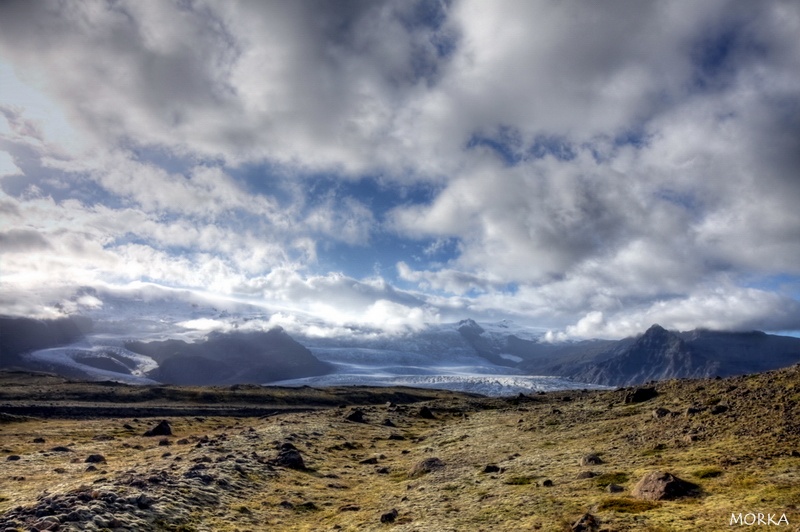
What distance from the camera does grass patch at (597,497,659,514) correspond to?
19938 millimetres

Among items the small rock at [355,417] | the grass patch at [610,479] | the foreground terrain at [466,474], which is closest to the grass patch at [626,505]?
the foreground terrain at [466,474]

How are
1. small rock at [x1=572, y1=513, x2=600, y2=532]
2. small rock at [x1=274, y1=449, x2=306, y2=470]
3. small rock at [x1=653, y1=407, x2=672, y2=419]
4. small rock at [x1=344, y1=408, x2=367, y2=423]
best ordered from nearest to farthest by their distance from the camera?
small rock at [x1=572, y1=513, x2=600, y2=532]
small rock at [x1=274, y1=449, x2=306, y2=470]
small rock at [x1=653, y1=407, x2=672, y2=419]
small rock at [x1=344, y1=408, x2=367, y2=423]

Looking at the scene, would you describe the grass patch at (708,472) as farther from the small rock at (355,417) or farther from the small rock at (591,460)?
the small rock at (355,417)

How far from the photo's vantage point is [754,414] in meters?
31.3

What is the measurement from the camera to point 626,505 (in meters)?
20.5

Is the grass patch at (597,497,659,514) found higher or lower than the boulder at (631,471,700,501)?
lower

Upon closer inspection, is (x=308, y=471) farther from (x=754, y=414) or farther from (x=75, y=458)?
(x=754, y=414)

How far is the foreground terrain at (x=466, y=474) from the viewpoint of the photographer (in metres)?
20.2

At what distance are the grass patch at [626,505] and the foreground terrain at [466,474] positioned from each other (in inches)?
3.2

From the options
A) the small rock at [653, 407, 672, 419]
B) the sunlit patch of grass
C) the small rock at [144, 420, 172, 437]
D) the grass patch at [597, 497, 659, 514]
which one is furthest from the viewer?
the small rock at [144, 420, 172, 437]

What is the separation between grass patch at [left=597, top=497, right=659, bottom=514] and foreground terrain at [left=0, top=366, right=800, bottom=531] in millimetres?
82

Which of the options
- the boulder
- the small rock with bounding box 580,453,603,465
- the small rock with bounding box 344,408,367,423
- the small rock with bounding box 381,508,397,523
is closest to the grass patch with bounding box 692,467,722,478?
the boulder

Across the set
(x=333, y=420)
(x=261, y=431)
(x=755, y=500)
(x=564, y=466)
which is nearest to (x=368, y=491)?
(x=564, y=466)

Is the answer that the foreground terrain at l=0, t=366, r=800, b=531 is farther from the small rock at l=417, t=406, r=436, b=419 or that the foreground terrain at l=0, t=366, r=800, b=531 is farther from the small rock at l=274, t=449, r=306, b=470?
the small rock at l=417, t=406, r=436, b=419
